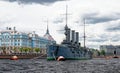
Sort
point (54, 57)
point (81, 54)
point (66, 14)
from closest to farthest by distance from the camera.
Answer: point (54, 57), point (66, 14), point (81, 54)

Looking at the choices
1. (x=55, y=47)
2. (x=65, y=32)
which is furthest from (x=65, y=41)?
(x=55, y=47)

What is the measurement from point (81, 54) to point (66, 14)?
97.5ft

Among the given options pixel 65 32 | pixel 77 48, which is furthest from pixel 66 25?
pixel 77 48

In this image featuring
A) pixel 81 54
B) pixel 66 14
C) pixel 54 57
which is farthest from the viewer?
pixel 81 54

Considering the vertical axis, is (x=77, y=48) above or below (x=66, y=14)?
below

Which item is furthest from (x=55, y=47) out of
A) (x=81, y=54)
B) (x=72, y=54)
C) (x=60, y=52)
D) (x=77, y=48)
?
(x=81, y=54)

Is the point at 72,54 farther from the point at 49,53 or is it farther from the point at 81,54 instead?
the point at 81,54

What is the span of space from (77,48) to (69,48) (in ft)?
58.3

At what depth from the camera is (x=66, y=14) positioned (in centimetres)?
A: 15388

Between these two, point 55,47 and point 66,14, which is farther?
point 66,14

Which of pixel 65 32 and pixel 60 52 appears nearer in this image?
pixel 60 52

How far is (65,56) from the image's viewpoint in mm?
141625

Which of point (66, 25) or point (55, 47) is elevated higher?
point (66, 25)

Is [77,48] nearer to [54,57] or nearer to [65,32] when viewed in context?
[65,32]
